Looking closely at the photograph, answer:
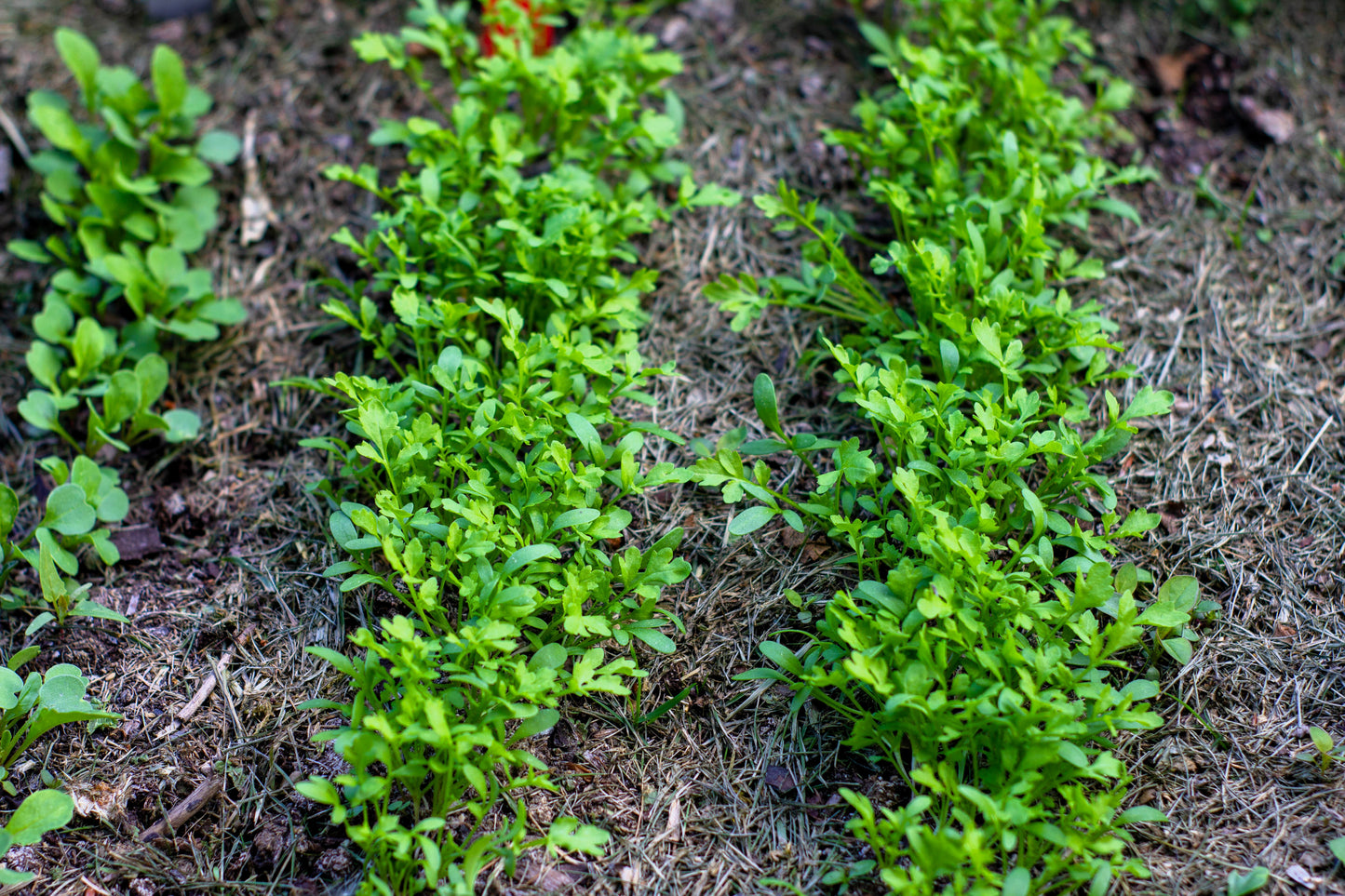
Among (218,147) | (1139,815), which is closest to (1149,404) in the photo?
(1139,815)

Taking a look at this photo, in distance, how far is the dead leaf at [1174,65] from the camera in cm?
332

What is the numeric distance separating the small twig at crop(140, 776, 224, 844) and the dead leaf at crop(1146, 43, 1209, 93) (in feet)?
11.7

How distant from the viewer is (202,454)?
8.74 feet

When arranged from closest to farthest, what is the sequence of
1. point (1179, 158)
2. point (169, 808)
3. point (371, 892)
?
point (371, 892) → point (169, 808) → point (1179, 158)

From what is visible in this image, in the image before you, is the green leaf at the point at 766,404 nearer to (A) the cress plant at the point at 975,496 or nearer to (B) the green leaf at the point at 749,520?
(A) the cress plant at the point at 975,496

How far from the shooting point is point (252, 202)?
311 centimetres

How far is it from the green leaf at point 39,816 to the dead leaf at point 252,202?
1785mm

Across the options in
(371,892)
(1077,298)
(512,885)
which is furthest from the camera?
(1077,298)

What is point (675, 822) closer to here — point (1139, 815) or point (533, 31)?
point (1139, 815)

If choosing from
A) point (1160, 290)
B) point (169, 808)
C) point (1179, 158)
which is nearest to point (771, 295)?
point (1160, 290)

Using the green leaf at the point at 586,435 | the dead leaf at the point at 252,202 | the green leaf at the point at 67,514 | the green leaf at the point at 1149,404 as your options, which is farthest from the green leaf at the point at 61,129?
the green leaf at the point at 1149,404

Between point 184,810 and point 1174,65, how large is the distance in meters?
3.75

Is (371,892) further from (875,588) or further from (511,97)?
(511,97)

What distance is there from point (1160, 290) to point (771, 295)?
117 cm
